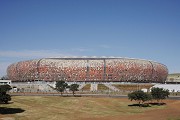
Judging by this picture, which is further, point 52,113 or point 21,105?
point 21,105

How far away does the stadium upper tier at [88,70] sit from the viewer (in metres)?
170

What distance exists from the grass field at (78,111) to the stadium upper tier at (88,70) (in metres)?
87.4

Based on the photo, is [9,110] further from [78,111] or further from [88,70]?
[88,70]

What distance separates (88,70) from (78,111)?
107 m

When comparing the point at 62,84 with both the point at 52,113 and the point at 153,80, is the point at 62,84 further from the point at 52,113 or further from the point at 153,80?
the point at 153,80

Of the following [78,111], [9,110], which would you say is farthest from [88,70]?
[9,110]

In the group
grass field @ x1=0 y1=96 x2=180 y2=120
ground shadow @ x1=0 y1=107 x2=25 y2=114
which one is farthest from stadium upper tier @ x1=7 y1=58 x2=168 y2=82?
ground shadow @ x1=0 y1=107 x2=25 y2=114

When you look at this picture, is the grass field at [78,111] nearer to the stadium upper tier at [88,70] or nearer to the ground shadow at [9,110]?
the ground shadow at [9,110]

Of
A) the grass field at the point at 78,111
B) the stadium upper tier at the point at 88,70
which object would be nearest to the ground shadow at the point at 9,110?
the grass field at the point at 78,111

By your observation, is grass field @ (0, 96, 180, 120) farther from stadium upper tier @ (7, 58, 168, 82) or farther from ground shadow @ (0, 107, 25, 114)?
stadium upper tier @ (7, 58, 168, 82)

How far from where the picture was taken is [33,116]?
5350 centimetres

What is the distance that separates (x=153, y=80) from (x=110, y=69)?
98.2 feet

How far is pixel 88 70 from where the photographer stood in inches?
6698

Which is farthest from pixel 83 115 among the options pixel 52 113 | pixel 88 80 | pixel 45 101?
pixel 88 80
